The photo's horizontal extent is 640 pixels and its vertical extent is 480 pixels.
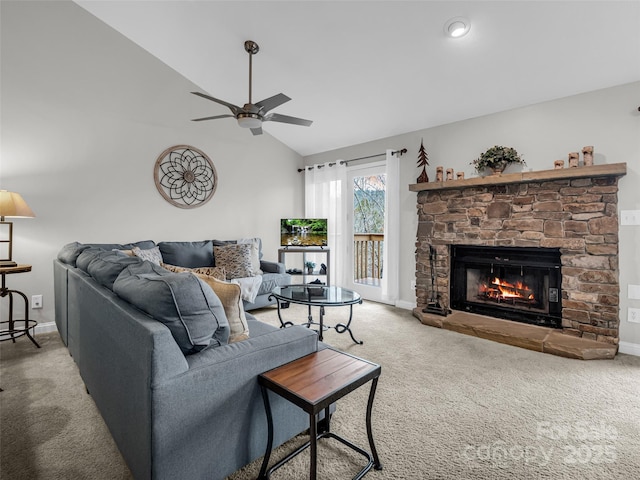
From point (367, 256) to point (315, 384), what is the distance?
156 inches

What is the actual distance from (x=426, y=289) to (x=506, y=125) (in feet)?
6.67

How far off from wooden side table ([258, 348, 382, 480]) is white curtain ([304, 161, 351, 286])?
355 cm

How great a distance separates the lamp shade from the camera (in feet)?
9.23

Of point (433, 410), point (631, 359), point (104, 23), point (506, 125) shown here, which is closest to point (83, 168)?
point (104, 23)

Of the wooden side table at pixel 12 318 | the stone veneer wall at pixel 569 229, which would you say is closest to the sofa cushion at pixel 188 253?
the wooden side table at pixel 12 318

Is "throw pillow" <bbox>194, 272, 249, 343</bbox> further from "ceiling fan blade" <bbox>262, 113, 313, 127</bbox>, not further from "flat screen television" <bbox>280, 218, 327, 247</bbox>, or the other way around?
"flat screen television" <bbox>280, 218, 327, 247</bbox>

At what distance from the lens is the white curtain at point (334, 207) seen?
17.1 ft

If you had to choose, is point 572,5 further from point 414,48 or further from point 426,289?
point 426,289

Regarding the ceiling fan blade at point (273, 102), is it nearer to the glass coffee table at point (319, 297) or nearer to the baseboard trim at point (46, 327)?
the glass coffee table at point (319, 297)

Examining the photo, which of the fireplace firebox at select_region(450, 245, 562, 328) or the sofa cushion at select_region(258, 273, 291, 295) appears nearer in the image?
the fireplace firebox at select_region(450, 245, 562, 328)

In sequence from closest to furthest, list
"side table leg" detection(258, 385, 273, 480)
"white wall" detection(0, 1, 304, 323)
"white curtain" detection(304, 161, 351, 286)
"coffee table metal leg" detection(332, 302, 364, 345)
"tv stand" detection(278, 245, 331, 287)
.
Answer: "side table leg" detection(258, 385, 273, 480)
"coffee table metal leg" detection(332, 302, 364, 345)
"white wall" detection(0, 1, 304, 323)
"tv stand" detection(278, 245, 331, 287)
"white curtain" detection(304, 161, 351, 286)

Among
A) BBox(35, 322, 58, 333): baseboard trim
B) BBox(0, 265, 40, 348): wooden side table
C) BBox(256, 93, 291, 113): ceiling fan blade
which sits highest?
BBox(256, 93, 291, 113): ceiling fan blade

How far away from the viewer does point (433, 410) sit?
2.04m

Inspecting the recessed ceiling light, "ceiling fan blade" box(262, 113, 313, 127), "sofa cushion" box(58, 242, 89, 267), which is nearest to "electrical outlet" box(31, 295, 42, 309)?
"sofa cushion" box(58, 242, 89, 267)
